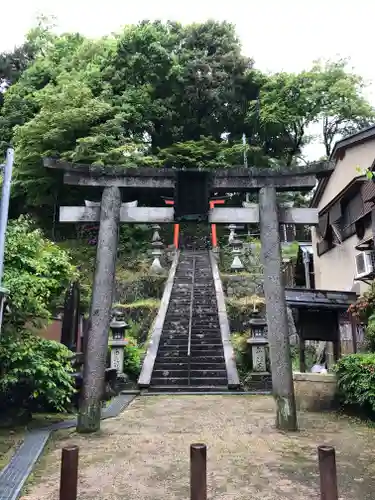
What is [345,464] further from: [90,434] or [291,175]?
[291,175]

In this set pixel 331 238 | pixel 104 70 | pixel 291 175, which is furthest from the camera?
pixel 104 70

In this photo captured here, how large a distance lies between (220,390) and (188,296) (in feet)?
23.2

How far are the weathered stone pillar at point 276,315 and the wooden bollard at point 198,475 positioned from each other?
404 centimetres

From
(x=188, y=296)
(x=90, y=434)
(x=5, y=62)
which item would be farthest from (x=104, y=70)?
(x=90, y=434)

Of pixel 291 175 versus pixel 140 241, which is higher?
pixel 140 241

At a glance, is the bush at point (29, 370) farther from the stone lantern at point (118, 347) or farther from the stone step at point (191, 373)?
the stone step at point (191, 373)

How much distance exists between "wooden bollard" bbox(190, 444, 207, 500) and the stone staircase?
8.91 meters

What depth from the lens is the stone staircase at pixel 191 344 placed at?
1266 cm

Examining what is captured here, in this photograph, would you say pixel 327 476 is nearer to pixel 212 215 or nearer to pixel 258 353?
pixel 212 215

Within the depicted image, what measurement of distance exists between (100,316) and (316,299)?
6602mm

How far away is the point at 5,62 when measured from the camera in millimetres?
33312

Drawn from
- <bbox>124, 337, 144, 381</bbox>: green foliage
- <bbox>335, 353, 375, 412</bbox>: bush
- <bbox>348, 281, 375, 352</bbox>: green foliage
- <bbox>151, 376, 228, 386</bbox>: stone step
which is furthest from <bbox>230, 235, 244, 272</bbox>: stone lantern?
<bbox>335, 353, 375, 412</bbox>: bush

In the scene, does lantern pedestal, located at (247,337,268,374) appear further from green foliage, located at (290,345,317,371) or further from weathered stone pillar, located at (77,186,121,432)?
weathered stone pillar, located at (77,186,121,432)

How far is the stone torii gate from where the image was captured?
739 centimetres
